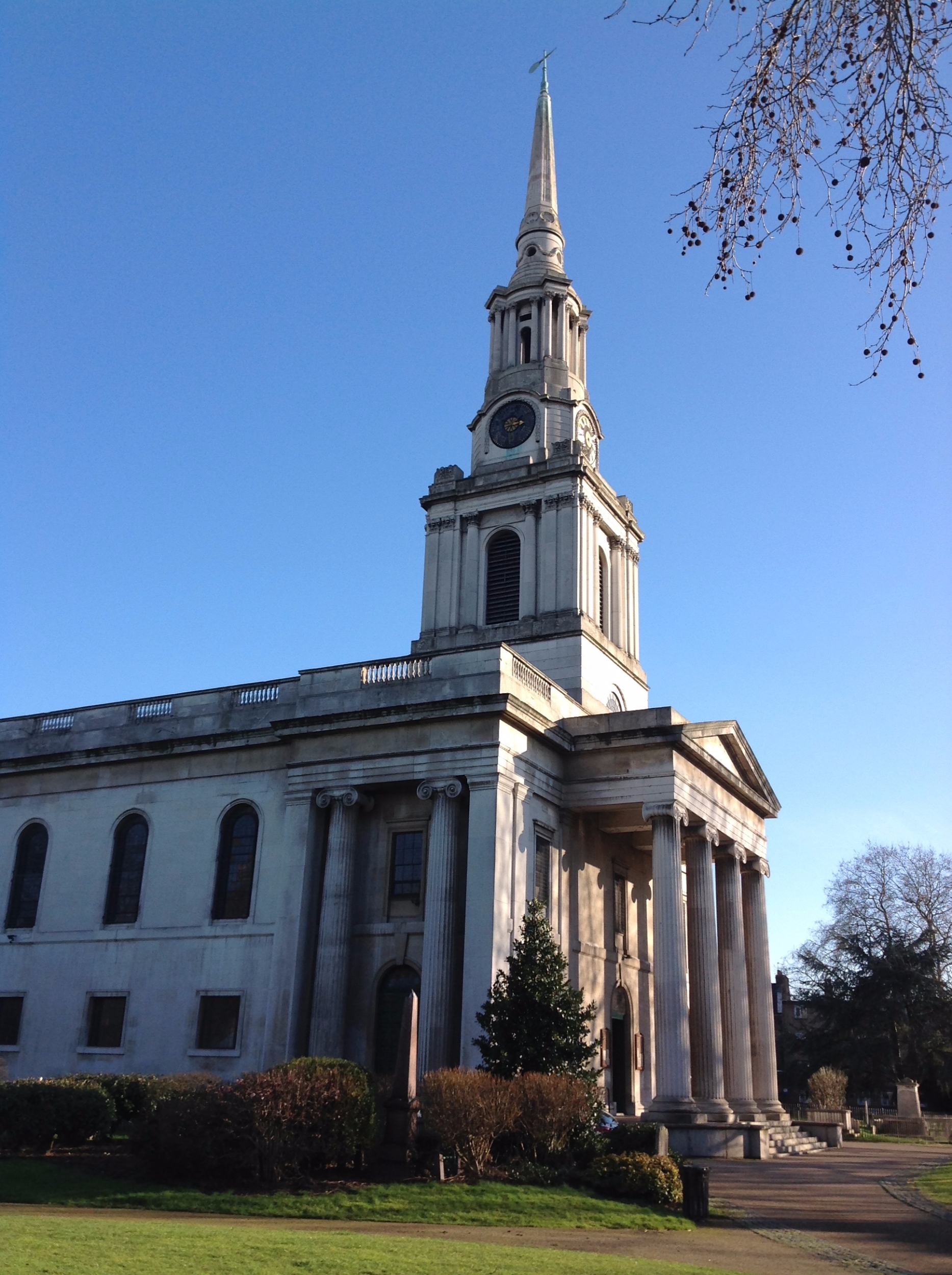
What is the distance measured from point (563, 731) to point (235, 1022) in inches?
456

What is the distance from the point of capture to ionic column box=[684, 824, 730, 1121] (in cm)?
2938

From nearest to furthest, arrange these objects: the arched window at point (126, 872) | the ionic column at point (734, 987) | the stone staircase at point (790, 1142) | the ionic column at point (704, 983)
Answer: the stone staircase at point (790, 1142) → the ionic column at point (704, 983) → the ionic column at point (734, 987) → the arched window at point (126, 872)

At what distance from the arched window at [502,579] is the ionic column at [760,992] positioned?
11867mm

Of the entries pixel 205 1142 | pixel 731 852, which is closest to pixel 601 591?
pixel 731 852

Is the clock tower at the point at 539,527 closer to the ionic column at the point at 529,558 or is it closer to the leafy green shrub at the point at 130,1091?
the ionic column at the point at 529,558

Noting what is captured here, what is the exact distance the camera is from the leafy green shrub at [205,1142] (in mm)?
17969

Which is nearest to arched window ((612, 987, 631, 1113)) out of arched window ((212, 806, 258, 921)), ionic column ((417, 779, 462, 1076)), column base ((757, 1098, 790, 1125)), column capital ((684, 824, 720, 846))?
column base ((757, 1098, 790, 1125))

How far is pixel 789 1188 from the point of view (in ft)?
68.6

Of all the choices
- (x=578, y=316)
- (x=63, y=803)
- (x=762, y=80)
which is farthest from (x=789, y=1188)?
(x=578, y=316)

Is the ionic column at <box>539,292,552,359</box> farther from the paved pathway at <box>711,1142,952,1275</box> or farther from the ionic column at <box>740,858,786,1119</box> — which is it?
the paved pathway at <box>711,1142,952,1275</box>

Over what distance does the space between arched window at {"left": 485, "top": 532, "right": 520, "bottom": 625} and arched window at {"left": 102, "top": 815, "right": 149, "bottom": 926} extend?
1397cm

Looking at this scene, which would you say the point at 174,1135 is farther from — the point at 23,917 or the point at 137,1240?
the point at 23,917

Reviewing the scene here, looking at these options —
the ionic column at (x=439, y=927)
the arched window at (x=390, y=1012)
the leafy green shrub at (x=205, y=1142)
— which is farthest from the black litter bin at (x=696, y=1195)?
the arched window at (x=390, y=1012)

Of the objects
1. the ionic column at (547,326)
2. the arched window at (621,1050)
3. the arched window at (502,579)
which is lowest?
the arched window at (621,1050)
